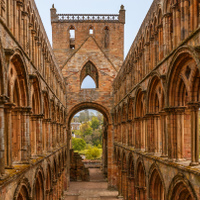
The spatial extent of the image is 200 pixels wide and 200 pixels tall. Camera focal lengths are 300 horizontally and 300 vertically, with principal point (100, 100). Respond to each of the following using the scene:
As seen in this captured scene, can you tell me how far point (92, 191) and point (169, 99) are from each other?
20749mm

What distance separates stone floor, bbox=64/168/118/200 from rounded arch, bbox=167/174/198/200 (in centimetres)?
1588

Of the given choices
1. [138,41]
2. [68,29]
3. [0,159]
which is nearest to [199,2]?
[0,159]

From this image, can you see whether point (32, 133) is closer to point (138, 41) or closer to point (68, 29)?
point (138, 41)

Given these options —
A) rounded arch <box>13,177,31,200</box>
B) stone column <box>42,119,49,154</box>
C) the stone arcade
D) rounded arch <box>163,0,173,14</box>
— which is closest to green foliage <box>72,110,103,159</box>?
the stone arcade

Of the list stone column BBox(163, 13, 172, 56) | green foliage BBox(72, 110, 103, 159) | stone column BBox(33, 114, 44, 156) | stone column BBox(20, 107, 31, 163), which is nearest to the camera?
stone column BBox(20, 107, 31, 163)

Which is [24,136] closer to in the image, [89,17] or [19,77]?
[19,77]

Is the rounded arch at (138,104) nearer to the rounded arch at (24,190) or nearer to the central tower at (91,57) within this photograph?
the rounded arch at (24,190)

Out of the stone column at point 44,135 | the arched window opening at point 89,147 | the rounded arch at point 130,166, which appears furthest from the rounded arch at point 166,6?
the arched window opening at point 89,147

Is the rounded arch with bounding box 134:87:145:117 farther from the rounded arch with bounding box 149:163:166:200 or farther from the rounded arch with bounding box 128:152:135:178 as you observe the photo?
the rounded arch with bounding box 149:163:166:200

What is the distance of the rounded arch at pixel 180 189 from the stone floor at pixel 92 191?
15885 mm

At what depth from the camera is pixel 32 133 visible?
1394 cm

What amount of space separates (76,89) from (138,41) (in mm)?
14926

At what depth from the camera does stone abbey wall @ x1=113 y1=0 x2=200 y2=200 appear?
357 inches

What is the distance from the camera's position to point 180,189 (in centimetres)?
1007
